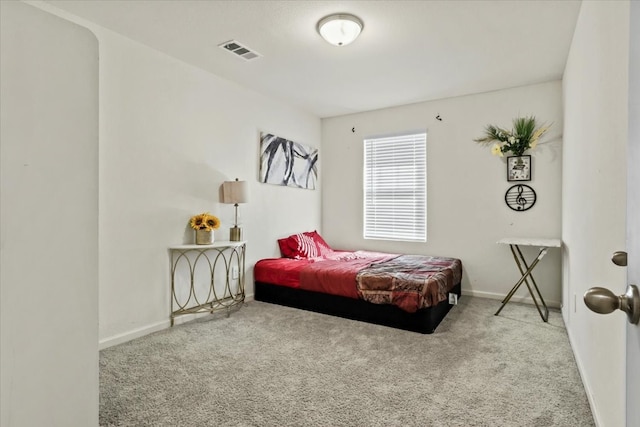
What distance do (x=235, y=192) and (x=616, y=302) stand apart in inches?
128

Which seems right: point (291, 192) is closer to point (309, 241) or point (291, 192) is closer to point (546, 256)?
point (309, 241)

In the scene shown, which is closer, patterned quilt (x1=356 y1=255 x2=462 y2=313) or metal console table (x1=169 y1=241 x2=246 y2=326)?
patterned quilt (x1=356 y1=255 x2=462 y2=313)

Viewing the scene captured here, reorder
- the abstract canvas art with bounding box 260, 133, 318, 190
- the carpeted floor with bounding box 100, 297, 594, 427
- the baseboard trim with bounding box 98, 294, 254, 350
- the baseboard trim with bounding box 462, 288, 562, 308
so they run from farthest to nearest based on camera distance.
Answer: the abstract canvas art with bounding box 260, 133, 318, 190 → the baseboard trim with bounding box 462, 288, 562, 308 → the baseboard trim with bounding box 98, 294, 254, 350 → the carpeted floor with bounding box 100, 297, 594, 427

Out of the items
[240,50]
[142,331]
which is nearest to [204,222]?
[142,331]

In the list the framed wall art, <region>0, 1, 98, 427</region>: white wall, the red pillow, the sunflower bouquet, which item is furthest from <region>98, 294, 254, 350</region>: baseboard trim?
the framed wall art

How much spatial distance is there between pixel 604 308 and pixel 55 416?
1563 millimetres

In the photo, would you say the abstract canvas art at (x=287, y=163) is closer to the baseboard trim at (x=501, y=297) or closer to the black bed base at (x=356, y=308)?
the black bed base at (x=356, y=308)

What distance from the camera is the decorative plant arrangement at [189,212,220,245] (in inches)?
126

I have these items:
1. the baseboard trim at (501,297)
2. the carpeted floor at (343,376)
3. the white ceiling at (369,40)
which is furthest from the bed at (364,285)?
the white ceiling at (369,40)

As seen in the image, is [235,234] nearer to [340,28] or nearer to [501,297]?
[340,28]

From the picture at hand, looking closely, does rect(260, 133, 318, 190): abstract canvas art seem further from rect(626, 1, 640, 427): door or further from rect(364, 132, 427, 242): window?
rect(626, 1, 640, 427): door

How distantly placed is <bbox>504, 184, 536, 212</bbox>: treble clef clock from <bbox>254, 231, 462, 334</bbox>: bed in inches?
35.6

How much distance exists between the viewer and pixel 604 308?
2.00 ft

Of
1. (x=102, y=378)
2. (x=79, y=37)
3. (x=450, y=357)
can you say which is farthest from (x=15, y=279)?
(x=450, y=357)
